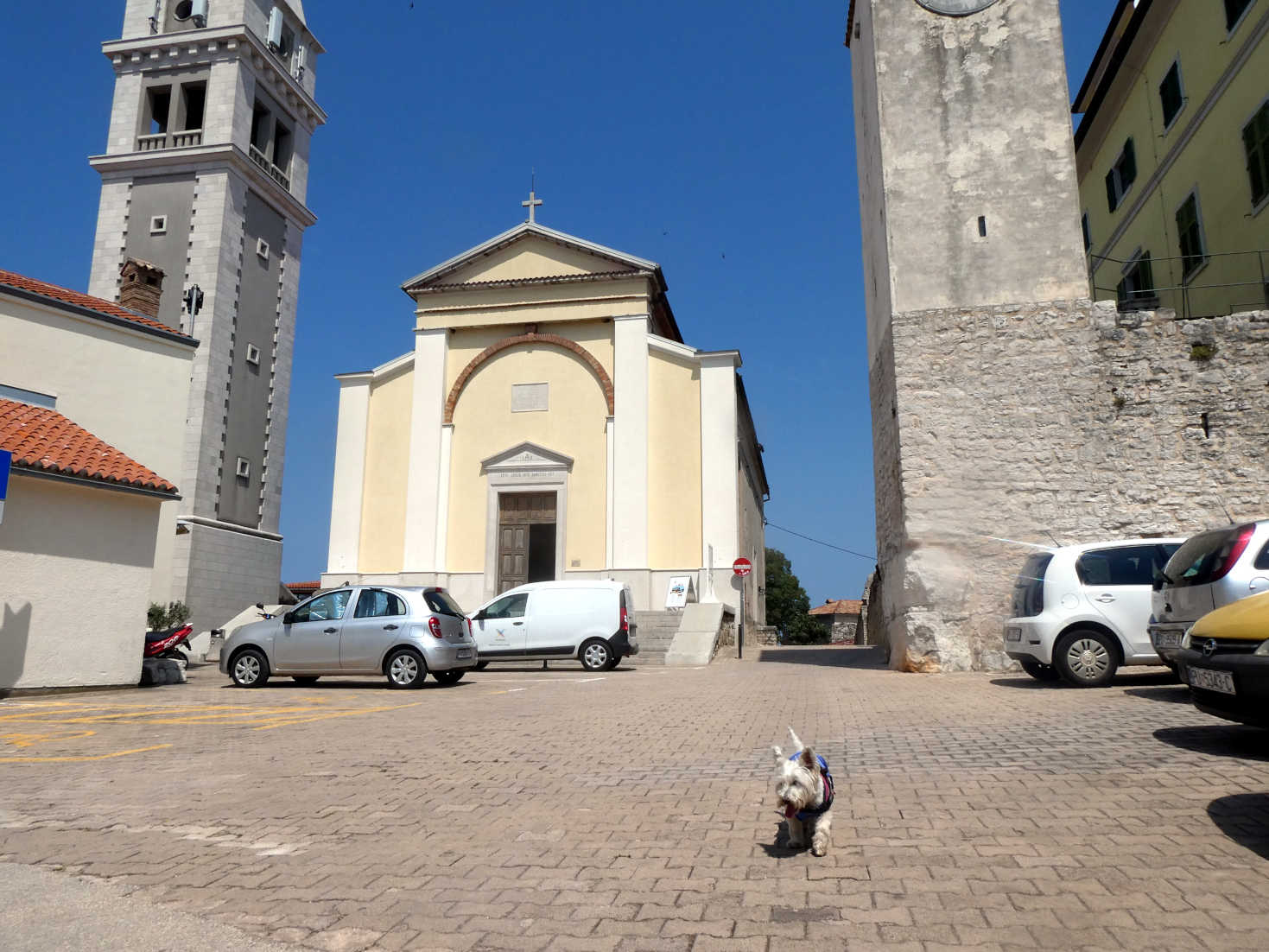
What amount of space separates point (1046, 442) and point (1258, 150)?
649 cm

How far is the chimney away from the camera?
20.8 metres

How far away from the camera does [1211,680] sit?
5.81 m

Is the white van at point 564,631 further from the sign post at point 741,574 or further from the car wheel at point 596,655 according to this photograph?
the sign post at point 741,574

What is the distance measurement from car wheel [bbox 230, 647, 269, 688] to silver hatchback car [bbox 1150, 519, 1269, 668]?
11.7m

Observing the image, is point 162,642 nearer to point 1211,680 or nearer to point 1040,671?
point 1040,671

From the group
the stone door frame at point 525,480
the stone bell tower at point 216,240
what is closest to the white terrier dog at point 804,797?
the stone door frame at point 525,480

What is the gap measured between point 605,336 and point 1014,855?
2407 centimetres

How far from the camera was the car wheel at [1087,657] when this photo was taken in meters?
10.4

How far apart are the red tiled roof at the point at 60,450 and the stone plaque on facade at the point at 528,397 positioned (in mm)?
13713

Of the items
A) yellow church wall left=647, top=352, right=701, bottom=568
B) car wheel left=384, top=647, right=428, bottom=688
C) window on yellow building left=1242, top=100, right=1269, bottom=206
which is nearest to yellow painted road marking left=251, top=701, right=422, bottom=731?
car wheel left=384, top=647, right=428, bottom=688

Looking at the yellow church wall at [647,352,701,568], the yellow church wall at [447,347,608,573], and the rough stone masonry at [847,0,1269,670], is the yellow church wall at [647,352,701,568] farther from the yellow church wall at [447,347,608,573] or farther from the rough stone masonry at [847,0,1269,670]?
the rough stone masonry at [847,0,1269,670]

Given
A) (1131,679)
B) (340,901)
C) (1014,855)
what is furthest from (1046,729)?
(340,901)

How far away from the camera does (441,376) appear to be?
2730 cm

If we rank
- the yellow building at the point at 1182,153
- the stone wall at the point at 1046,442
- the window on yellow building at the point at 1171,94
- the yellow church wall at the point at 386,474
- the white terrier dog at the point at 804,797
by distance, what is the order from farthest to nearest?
the yellow church wall at the point at 386,474, the window on yellow building at the point at 1171,94, the yellow building at the point at 1182,153, the stone wall at the point at 1046,442, the white terrier dog at the point at 804,797
